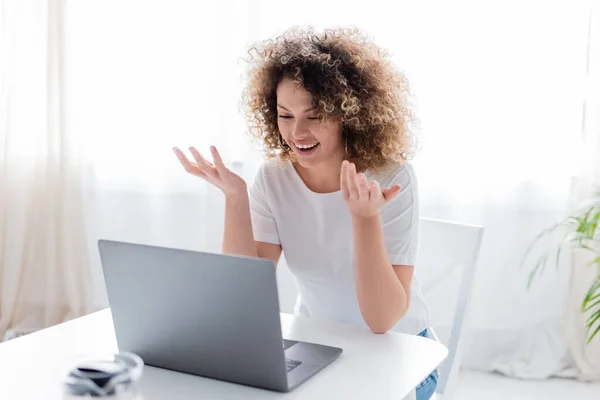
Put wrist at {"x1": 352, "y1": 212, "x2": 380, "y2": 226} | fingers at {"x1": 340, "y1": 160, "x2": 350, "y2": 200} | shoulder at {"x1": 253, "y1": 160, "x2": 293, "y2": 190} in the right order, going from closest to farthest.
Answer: fingers at {"x1": 340, "y1": 160, "x2": 350, "y2": 200}
wrist at {"x1": 352, "y1": 212, "x2": 380, "y2": 226}
shoulder at {"x1": 253, "y1": 160, "x2": 293, "y2": 190}

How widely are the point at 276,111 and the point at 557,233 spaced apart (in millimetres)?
1451

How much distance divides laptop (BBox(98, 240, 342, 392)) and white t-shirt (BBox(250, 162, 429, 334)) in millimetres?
436

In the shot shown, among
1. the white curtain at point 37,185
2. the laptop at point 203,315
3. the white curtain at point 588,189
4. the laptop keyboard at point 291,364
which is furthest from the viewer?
the white curtain at point 37,185

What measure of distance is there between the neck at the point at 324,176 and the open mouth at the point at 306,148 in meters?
0.08

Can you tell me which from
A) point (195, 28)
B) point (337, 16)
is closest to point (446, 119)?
point (337, 16)

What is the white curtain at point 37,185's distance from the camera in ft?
9.99

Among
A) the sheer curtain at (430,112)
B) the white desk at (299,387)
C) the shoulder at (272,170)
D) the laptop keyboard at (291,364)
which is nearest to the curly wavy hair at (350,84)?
the shoulder at (272,170)

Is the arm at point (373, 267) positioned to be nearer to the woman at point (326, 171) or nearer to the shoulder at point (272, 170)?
the woman at point (326, 171)

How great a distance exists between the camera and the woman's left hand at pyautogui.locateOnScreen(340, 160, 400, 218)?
1.23 meters

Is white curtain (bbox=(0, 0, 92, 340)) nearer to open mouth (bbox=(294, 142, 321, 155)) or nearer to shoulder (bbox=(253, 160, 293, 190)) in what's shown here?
shoulder (bbox=(253, 160, 293, 190))

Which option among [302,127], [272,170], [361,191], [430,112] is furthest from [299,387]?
[430,112]

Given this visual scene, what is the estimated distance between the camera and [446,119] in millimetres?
2715

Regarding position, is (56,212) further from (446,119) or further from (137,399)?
(137,399)

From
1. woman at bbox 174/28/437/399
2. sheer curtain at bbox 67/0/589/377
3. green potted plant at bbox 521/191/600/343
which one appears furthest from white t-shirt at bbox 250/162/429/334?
green potted plant at bbox 521/191/600/343
